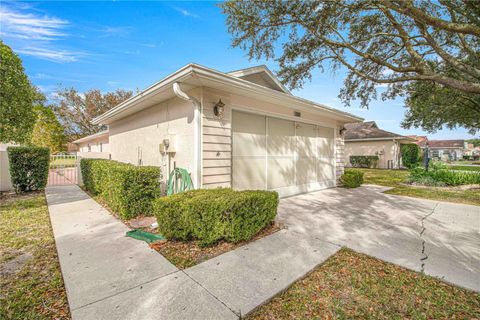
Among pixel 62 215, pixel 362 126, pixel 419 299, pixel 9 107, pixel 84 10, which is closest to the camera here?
pixel 419 299

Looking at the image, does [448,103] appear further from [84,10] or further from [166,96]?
[84,10]

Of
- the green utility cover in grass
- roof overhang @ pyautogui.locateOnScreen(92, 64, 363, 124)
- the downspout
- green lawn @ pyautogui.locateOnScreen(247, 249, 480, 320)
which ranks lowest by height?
green lawn @ pyautogui.locateOnScreen(247, 249, 480, 320)

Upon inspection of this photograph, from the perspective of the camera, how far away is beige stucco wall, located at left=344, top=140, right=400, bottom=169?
61.4ft

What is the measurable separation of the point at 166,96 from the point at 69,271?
4.04 meters

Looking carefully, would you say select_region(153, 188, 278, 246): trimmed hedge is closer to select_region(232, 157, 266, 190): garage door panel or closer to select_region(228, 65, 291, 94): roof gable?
select_region(232, 157, 266, 190): garage door panel

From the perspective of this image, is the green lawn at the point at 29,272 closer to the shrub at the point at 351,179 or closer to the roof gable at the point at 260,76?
the roof gable at the point at 260,76

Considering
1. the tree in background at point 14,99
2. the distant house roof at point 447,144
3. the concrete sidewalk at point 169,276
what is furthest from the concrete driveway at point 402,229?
the distant house roof at point 447,144

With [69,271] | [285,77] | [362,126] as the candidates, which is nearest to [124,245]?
[69,271]

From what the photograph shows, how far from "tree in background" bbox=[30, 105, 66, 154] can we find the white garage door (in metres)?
27.2

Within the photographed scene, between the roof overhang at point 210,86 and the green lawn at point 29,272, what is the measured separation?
11.3 feet

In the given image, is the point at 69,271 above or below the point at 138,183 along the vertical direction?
below

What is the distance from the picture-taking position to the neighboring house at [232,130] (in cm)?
461

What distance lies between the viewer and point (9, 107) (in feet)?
22.4

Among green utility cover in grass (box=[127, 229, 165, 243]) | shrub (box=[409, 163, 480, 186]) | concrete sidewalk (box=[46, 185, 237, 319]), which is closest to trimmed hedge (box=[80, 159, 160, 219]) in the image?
concrete sidewalk (box=[46, 185, 237, 319])
